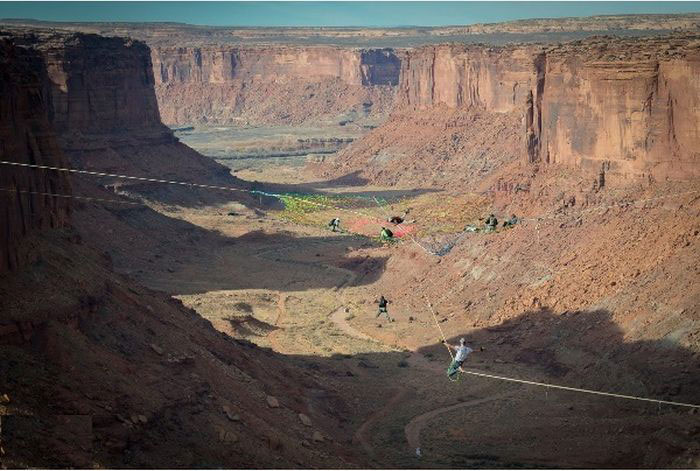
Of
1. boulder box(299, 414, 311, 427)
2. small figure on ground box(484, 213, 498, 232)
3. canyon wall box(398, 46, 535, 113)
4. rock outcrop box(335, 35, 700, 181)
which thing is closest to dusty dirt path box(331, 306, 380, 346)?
small figure on ground box(484, 213, 498, 232)

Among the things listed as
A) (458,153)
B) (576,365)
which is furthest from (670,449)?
(458,153)

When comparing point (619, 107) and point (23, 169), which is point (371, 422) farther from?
point (619, 107)

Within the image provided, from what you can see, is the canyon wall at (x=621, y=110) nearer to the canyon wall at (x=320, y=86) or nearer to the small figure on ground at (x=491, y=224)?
the small figure on ground at (x=491, y=224)

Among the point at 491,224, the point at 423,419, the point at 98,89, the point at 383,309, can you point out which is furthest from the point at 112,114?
the point at 423,419

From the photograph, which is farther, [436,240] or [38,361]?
[436,240]

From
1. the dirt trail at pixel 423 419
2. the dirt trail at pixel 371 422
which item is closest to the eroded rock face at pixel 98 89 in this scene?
the dirt trail at pixel 371 422

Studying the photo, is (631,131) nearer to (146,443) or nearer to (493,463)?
(493,463)
